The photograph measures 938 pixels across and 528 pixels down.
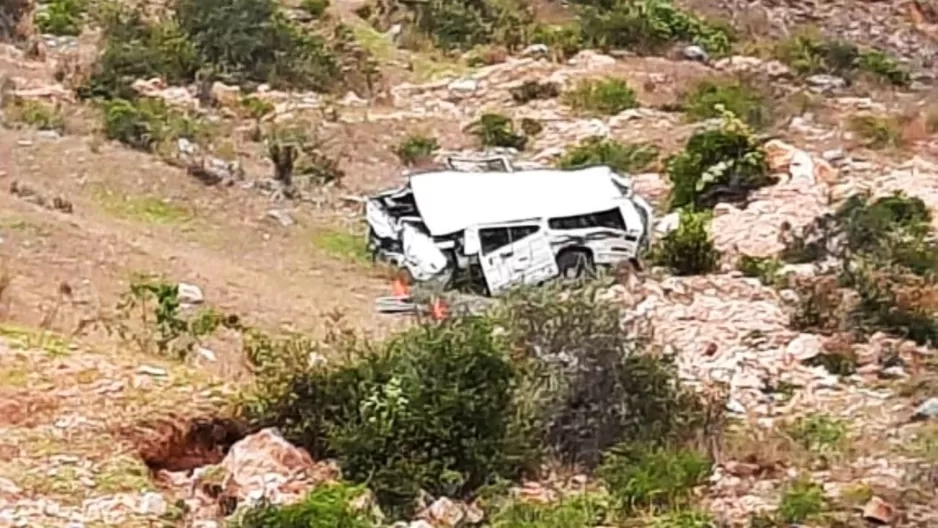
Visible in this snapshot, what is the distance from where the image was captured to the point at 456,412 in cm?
1029

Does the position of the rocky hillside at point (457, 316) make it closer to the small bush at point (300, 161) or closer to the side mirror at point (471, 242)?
the small bush at point (300, 161)

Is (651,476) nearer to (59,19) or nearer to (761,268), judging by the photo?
(761,268)

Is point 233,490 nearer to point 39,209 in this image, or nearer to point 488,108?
point 39,209

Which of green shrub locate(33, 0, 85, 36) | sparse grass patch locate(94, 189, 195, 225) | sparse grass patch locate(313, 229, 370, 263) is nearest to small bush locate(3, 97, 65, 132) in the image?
sparse grass patch locate(94, 189, 195, 225)

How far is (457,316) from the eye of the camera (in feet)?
38.6

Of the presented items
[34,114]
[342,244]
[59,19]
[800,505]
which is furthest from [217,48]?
[800,505]

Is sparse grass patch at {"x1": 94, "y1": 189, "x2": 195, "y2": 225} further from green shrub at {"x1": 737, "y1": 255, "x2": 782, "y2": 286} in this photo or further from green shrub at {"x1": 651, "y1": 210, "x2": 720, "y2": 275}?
green shrub at {"x1": 737, "y1": 255, "x2": 782, "y2": 286}

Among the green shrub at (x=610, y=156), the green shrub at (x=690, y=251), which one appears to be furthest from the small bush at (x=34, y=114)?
the green shrub at (x=690, y=251)

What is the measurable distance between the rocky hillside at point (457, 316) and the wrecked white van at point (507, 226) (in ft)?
1.42

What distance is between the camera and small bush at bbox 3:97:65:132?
2119 centimetres

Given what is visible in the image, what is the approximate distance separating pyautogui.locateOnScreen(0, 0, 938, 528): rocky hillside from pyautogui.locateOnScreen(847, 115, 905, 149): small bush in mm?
77

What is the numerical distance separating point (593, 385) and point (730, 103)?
12574 mm

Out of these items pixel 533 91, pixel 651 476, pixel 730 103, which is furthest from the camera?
pixel 533 91

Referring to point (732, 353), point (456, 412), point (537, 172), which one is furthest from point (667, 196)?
point (456, 412)
